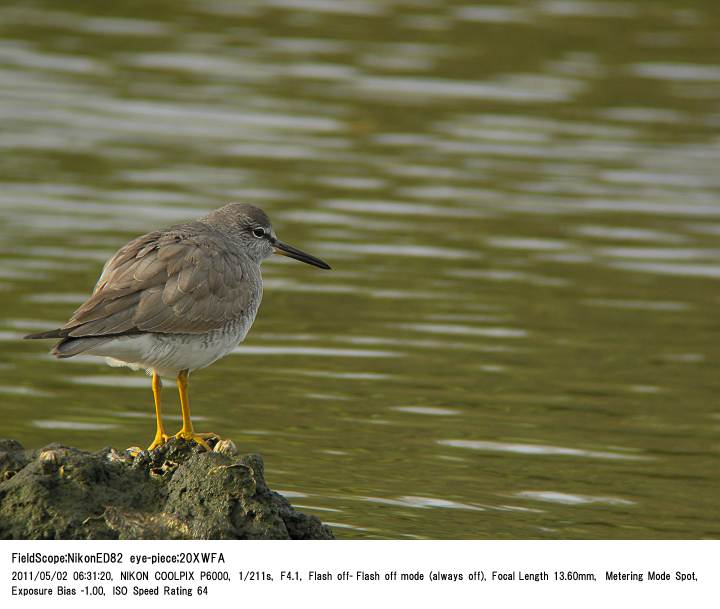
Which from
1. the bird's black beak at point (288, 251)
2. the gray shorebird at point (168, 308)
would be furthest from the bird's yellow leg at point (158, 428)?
the bird's black beak at point (288, 251)

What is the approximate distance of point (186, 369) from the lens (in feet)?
32.0

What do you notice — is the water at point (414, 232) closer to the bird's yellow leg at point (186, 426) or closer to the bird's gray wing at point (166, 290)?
the bird's yellow leg at point (186, 426)

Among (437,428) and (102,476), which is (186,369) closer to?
(102,476)

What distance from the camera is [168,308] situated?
938 centimetres

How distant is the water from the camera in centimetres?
1183

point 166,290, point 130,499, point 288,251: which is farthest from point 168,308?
point 288,251

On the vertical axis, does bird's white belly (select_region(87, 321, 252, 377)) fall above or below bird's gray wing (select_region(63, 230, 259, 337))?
below

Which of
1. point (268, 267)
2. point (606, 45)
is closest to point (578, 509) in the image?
point (268, 267)

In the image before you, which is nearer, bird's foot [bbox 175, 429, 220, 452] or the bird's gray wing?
bird's foot [bbox 175, 429, 220, 452]

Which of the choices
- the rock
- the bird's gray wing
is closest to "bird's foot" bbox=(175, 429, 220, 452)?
the rock

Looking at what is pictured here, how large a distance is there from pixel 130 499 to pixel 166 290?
1736 mm

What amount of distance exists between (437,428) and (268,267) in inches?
193

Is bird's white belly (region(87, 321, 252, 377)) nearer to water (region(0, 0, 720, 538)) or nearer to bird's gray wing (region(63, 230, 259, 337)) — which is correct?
bird's gray wing (region(63, 230, 259, 337))

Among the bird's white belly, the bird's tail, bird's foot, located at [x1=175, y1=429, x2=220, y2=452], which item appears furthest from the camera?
the bird's white belly
